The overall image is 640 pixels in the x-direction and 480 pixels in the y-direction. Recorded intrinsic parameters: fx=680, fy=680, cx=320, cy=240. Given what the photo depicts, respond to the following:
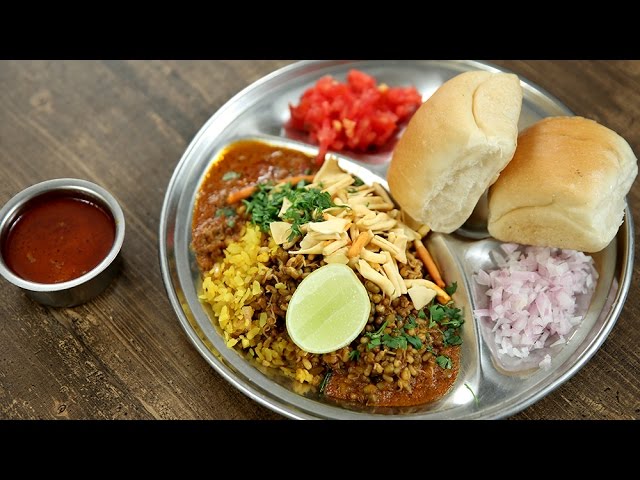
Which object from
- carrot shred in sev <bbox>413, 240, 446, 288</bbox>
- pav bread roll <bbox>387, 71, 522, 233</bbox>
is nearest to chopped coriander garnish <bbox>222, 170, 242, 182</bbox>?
pav bread roll <bbox>387, 71, 522, 233</bbox>

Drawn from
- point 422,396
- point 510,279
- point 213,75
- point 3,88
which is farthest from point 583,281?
point 3,88

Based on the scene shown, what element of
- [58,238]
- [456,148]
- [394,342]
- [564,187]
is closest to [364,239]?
[394,342]

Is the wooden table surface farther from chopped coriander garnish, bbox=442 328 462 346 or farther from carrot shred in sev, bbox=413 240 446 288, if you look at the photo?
carrot shred in sev, bbox=413 240 446 288

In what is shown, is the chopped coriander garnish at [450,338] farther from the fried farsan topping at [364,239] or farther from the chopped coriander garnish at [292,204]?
the chopped coriander garnish at [292,204]

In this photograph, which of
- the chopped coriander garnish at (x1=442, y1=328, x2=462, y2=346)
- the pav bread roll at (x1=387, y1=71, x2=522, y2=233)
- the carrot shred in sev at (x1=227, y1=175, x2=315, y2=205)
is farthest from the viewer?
the carrot shred in sev at (x1=227, y1=175, x2=315, y2=205)

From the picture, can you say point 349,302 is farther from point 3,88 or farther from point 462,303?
point 3,88
